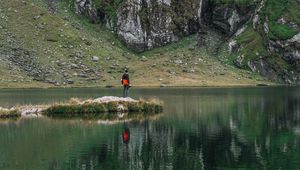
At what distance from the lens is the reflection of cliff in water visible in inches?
1714

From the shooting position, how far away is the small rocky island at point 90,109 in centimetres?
8012

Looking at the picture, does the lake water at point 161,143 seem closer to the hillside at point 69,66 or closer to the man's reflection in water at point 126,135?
the man's reflection in water at point 126,135

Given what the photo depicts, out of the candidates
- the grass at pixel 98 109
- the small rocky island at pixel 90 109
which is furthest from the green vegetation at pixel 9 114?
the grass at pixel 98 109

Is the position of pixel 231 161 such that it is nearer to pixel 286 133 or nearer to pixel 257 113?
pixel 286 133

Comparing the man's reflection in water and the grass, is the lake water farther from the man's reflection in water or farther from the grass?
the grass

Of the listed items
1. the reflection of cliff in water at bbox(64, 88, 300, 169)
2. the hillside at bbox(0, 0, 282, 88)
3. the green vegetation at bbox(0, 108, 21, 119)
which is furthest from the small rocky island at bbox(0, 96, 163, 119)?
the hillside at bbox(0, 0, 282, 88)

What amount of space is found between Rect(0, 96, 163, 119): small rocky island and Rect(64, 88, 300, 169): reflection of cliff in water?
5958mm

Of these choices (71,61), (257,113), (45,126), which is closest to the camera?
(45,126)

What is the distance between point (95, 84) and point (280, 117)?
106111 mm

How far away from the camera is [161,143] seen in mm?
53125

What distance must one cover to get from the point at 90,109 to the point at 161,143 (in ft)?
102

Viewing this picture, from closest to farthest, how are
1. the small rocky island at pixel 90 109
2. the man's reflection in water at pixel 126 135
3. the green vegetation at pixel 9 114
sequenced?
the man's reflection in water at pixel 126 135 → the green vegetation at pixel 9 114 → the small rocky island at pixel 90 109

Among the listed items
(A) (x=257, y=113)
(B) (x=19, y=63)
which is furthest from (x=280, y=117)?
(B) (x=19, y=63)

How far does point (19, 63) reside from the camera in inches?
6993
